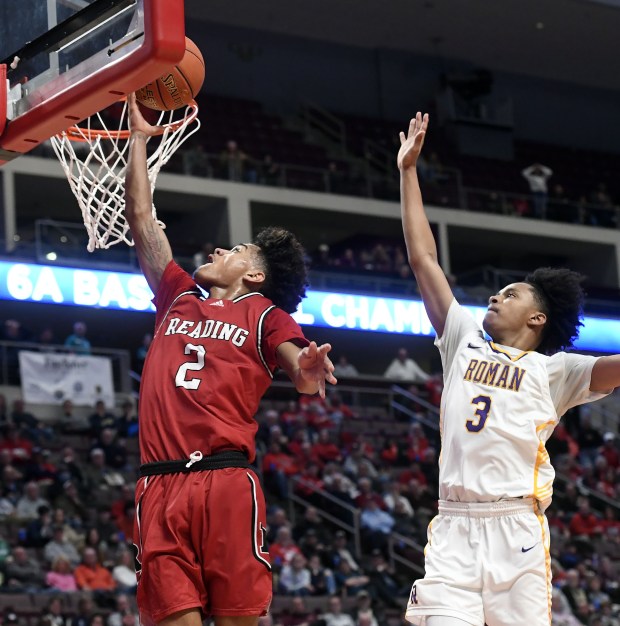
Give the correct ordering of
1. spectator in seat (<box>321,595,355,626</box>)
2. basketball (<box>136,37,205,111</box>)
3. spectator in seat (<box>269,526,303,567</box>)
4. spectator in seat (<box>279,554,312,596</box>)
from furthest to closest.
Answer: spectator in seat (<box>269,526,303,567</box>), spectator in seat (<box>279,554,312,596</box>), spectator in seat (<box>321,595,355,626</box>), basketball (<box>136,37,205,111</box>)

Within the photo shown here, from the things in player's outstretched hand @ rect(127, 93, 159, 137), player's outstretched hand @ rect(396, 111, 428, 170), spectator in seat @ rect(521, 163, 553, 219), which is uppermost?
spectator in seat @ rect(521, 163, 553, 219)

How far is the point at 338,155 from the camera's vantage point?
86.3 ft

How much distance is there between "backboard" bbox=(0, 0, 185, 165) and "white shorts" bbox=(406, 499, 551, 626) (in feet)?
6.74

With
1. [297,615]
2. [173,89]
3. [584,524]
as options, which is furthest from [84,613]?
[584,524]

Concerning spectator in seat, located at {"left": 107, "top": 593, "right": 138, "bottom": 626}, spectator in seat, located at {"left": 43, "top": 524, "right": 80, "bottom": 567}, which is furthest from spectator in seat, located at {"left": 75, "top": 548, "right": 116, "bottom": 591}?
spectator in seat, located at {"left": 107, "top": 593, "right": 138, "bottom": 626}

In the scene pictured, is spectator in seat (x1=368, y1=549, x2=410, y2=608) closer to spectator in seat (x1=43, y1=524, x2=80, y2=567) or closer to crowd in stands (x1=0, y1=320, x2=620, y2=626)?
crowd in stands (x1=0, y1=320, x2=620, y2=626)

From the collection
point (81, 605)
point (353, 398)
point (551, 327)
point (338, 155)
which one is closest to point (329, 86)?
point (338, 155)

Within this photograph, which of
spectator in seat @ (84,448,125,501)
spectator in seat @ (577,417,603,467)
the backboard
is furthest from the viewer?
spectator in seat @ (577,417,603,467)

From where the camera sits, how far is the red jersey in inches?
187

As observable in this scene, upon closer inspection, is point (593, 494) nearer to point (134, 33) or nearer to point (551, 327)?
point (551, 327)

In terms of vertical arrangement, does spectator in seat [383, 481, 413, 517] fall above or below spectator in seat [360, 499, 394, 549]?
above

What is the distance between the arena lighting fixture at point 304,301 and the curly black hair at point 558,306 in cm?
1315

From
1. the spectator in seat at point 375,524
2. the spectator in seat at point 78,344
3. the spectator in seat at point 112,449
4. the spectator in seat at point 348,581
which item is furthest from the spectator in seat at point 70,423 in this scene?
the spectator in seat at point 348,581

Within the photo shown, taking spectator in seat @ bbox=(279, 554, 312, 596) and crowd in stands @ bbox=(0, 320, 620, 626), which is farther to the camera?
spectator in seat @ bbox=(279, 554, 312, 596)
